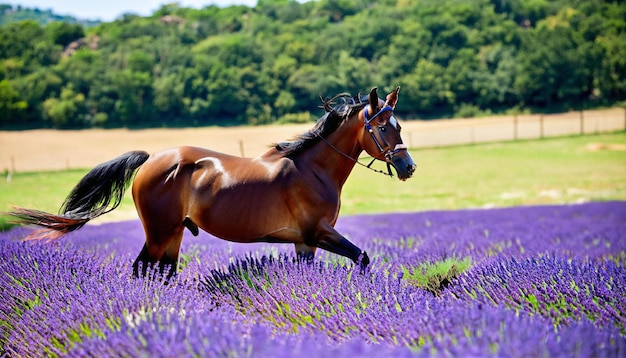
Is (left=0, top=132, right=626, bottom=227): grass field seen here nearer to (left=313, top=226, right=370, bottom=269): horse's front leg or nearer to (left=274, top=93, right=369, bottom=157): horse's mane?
(left=274, top=93, right=369, bottom=157): horse's mane

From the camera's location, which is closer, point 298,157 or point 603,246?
point 298,157

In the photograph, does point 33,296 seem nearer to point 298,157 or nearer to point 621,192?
A: point 298,157

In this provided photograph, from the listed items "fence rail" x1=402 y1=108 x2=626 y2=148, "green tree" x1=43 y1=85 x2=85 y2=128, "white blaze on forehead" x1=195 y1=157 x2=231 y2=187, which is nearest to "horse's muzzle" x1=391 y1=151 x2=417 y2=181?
"white blaze on forehead" x1=195 y1=157 x2=231 y2=187

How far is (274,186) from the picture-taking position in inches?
145

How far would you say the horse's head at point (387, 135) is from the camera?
3.61 metres

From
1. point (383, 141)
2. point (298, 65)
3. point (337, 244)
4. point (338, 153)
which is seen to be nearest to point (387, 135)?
point (383, 141)

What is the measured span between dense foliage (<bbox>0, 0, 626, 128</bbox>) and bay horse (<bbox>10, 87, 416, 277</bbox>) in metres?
19.3

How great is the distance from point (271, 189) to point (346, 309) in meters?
1.32

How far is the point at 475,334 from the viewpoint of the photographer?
5.73 ft

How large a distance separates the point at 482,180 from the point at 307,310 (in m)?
21.9

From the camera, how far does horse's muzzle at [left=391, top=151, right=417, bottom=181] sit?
3578mm

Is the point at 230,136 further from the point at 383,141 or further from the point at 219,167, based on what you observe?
the point at 383,141

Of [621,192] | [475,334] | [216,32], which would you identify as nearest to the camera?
[475,334]

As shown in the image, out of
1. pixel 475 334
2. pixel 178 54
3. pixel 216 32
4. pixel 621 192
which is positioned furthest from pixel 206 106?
pixel 475 334
